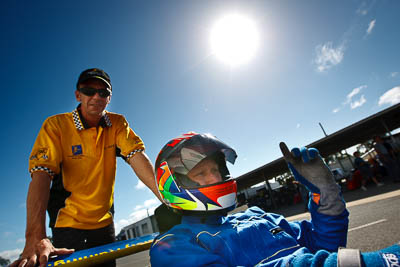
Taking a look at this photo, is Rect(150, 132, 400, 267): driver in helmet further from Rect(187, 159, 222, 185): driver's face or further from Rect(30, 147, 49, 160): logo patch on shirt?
Rect(30, 147, 49, 160): logo patch on shirt

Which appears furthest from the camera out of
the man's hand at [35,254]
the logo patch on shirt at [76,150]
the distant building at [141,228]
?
the distant building at [141,228]

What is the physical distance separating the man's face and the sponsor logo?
2.25 metres

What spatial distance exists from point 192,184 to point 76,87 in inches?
61.7

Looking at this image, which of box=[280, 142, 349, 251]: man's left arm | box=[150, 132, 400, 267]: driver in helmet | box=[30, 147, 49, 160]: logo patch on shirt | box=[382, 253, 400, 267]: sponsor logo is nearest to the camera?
box=[382, 253, 400, 267]: sponsor logo

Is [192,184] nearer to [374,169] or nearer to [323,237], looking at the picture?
[323,237]

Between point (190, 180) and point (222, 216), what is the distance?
1.16ft

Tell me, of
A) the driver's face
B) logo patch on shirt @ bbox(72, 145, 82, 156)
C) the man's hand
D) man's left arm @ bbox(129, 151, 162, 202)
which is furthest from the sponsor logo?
logo patch on shirt @ bbox(72, 145, 82, 156)

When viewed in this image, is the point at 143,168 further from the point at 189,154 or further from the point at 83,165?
the point at 189,154

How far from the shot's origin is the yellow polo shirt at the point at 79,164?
163cm

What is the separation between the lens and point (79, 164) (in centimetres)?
188

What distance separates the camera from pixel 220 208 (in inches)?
53.9

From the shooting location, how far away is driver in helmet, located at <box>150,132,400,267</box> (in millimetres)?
1111

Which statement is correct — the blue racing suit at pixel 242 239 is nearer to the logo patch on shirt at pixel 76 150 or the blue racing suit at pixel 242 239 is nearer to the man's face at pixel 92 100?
the logo patch on shirt at pixel 76 150

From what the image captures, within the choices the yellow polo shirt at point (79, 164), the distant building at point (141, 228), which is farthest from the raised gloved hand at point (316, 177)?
the distant building at point (141, 228)
